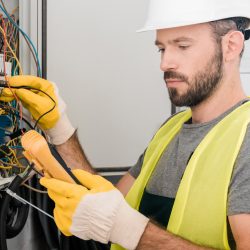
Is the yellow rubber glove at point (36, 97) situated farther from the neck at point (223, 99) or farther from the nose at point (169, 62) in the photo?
the neck at point (223, 99)

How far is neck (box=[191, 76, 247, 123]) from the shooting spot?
44.9 inches

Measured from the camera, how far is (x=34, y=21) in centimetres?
133

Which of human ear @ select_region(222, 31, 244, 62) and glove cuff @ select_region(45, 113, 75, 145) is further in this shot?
glove cuff @ select_region(45, 113, 75, 145)

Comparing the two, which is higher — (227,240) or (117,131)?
(117,131)

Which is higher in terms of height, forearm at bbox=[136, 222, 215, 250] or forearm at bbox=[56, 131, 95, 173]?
forearm at bbox=[56, 131, 95, 173]

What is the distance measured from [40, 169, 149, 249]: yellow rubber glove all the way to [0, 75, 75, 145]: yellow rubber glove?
0.35 meters

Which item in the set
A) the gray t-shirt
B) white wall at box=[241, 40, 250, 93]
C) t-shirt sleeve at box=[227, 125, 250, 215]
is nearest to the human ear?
the gray t-shirt

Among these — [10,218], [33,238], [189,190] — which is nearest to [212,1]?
[189,190]

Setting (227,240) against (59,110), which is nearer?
(227,240)

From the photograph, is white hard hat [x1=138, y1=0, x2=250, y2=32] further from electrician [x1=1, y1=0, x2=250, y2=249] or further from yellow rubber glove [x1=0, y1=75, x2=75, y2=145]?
yellow rubber glove [x1=0, y1=75, x2=75, y2=145]

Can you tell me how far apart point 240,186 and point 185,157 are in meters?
0.25

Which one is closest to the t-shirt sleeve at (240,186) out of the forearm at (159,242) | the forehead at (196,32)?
the forearm at (159,242)

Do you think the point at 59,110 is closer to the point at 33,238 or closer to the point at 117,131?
the point at 117,131

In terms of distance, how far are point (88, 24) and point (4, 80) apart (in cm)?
42
